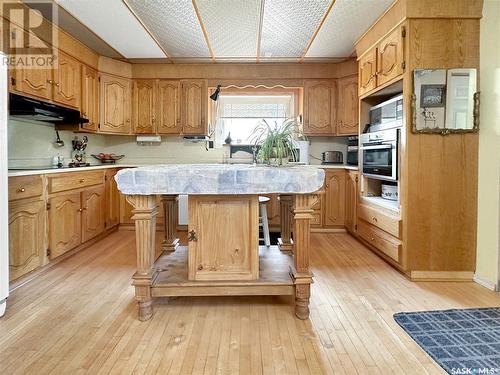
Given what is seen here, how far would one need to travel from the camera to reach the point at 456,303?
2.26 m

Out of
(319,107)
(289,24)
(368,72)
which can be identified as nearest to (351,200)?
(319,107)

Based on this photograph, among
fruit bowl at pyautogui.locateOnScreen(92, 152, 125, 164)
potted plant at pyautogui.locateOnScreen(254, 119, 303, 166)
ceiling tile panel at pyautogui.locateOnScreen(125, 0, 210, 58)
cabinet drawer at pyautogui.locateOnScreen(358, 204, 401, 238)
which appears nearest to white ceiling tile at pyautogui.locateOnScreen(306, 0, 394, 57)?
ceiling tile panel at pyautogui.locateOnScreen(125, 0, 210, 58)

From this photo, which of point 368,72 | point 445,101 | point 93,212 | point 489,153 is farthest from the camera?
point 93,212

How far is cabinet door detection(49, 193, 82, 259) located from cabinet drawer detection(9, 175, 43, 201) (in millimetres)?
228

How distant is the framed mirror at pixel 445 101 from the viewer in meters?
2.61

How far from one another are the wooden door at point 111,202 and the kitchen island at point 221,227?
96.0 inches

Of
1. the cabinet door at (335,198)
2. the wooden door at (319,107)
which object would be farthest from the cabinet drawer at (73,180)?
the cabinet door at (335,198)

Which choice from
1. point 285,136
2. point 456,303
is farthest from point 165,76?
point 456,303

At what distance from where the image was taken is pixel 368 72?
3541 mm

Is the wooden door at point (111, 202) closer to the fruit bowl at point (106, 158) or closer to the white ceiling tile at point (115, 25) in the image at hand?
the fruit bowl at point (106, 158)

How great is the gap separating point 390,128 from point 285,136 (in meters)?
1.33

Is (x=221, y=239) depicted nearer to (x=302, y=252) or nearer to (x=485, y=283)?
(x=302, y=252)

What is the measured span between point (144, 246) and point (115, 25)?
2.51 m

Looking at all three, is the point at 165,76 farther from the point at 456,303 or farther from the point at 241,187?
the point at 456,303
